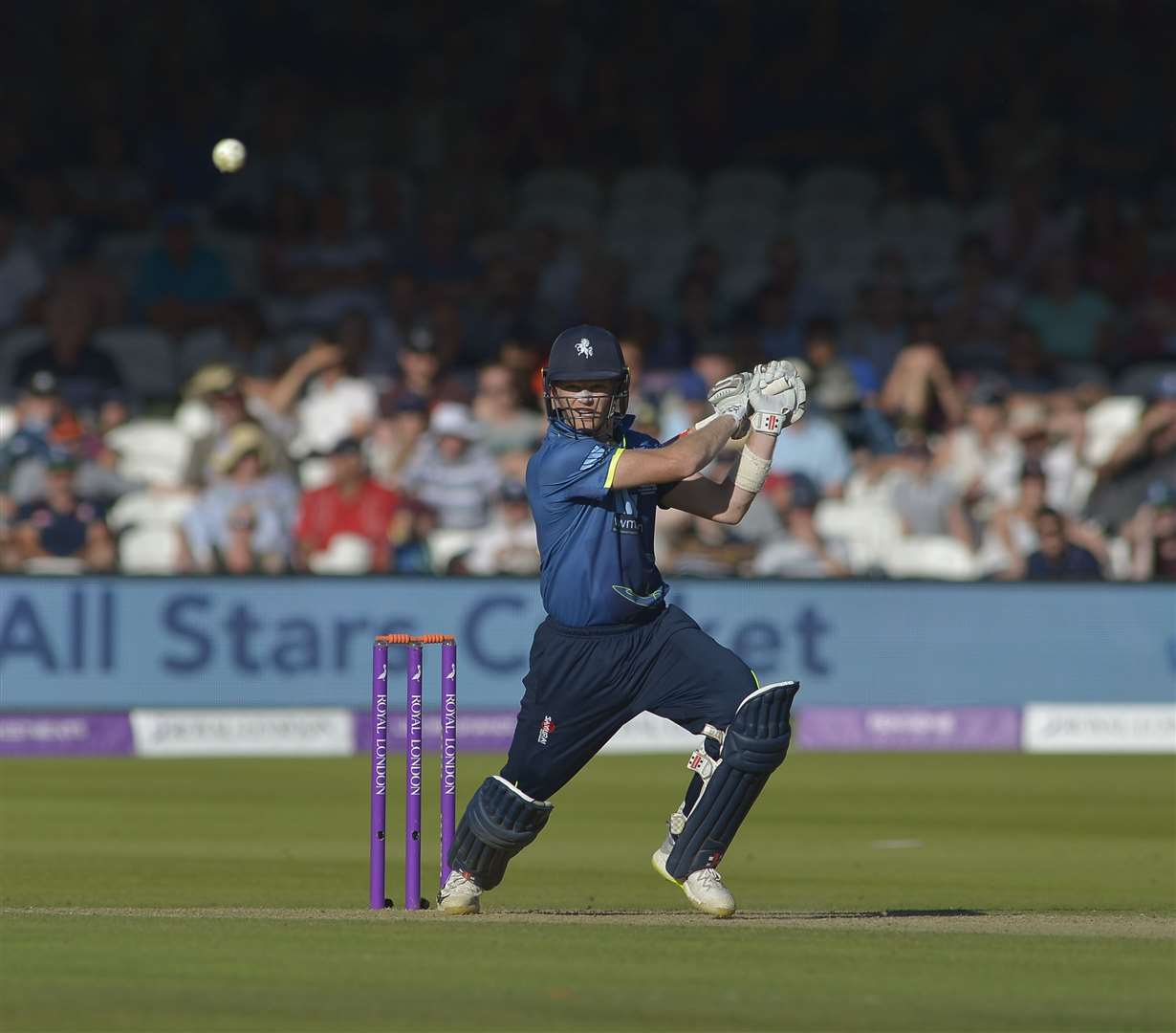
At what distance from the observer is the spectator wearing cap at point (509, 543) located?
13.3 m

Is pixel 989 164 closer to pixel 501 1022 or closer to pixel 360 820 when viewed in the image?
pixel 360 820

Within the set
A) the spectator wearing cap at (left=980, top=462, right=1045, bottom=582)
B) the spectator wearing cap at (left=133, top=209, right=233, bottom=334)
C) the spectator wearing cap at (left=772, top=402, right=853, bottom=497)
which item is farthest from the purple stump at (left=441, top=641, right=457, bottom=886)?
the spectator wearing cap at (left=133, top=209, right=233, bottom=334)

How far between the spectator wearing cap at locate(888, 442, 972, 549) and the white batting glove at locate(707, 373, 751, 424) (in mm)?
7829

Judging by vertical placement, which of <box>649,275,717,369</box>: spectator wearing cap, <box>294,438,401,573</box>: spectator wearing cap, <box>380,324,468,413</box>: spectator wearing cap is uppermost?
<box>649,275,717,369</box>: spectator wearing cap

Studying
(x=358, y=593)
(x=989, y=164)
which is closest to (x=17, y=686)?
(x=358, y=593)

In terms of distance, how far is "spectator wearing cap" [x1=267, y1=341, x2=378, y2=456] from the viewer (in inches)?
561

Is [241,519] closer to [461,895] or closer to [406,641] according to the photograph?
[406,641]

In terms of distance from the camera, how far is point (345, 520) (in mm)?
13383

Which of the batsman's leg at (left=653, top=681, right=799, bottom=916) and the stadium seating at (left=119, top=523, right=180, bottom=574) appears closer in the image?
the batsman's leg at (left=653, top=681, right=799, bottom=916)

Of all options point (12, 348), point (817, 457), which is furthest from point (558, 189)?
point (12, 348)

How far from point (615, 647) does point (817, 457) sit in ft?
27.2

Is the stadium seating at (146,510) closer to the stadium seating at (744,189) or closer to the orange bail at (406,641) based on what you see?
the stadium seating at (744,189)

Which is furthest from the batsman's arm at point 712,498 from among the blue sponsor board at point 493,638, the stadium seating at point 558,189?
the stadium seating at point 558,189

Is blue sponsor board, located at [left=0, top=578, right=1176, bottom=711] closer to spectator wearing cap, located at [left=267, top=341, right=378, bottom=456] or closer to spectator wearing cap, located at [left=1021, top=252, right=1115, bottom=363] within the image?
spectator wearing cap, located at [left=267, top=341, right=378, bottom=456]
